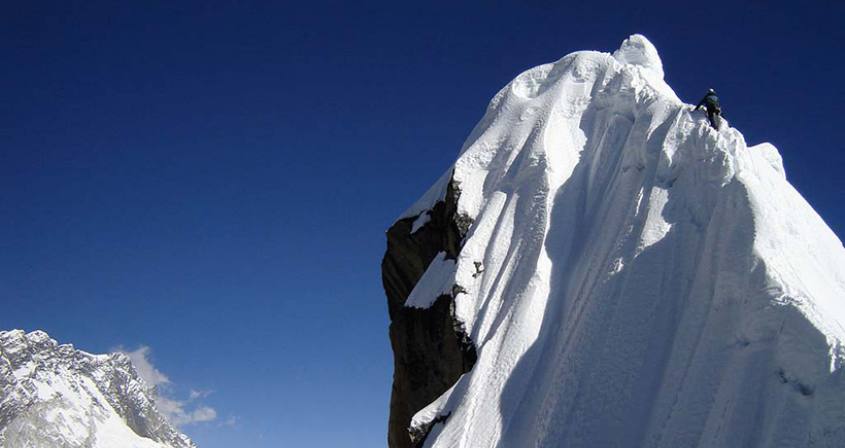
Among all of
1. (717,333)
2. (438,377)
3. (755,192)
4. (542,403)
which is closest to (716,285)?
(717,333)

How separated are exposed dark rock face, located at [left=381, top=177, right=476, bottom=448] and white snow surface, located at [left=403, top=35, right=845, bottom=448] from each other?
67cm

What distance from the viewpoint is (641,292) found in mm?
16219

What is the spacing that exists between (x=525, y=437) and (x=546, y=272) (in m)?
6.22

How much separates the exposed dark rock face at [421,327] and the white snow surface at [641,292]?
67cm

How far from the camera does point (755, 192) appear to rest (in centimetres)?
1502

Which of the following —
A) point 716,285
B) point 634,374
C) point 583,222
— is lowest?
point 634,374

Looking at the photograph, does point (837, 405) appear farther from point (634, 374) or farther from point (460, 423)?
point (460, 423)

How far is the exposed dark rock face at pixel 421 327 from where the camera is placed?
75.1ft

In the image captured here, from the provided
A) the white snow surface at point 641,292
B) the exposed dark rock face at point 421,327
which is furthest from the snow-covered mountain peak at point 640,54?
the exposed dark rock face at point 421,327

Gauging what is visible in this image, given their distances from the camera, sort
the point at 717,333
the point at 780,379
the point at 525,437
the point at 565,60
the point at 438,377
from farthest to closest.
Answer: the point at 565,60 → the point at 438,377 → the point at 525,437 → the point at 717,333 → the point at 780,379

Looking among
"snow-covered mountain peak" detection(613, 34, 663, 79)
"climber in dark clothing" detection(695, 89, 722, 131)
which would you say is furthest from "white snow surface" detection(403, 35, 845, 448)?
"snow-covered mountain peak" detection(613, 34, 663, 79)

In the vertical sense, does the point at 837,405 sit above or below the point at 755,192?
below

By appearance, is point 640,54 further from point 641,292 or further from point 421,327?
point 641,292

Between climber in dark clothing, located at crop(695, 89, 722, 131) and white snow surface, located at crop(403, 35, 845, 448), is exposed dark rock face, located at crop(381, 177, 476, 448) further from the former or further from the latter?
climber in dark clothing, located at crop(695, 89, 722, 131)
